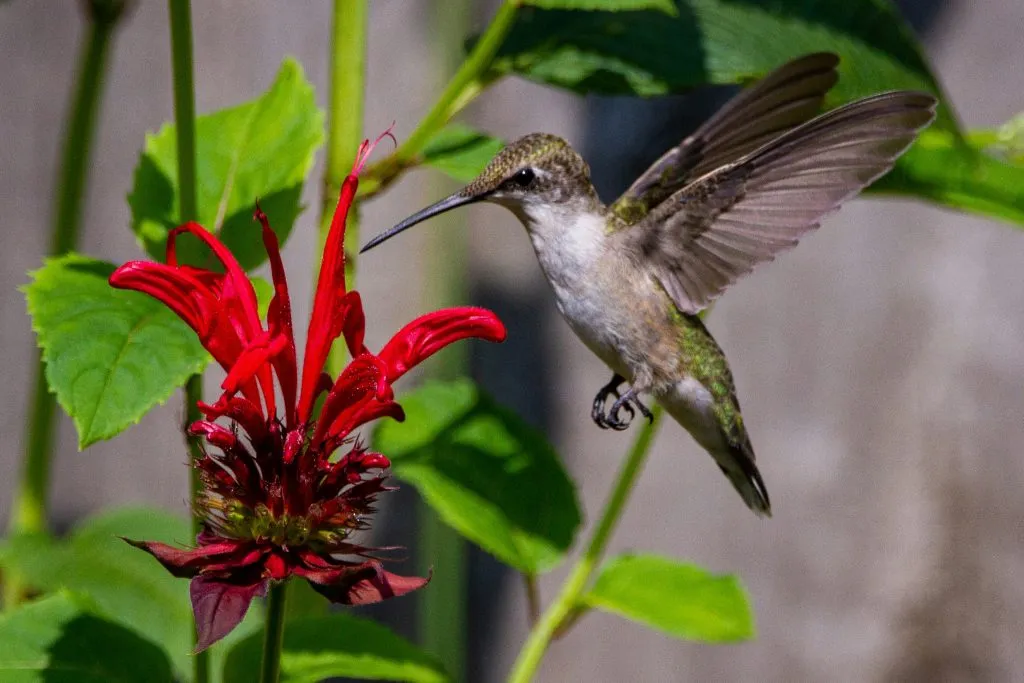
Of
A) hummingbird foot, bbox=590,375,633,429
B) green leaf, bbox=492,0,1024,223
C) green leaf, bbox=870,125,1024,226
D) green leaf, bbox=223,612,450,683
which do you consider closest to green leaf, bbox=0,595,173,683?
green leaf, bbox=223,612,450,683

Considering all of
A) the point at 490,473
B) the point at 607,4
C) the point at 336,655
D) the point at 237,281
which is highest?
the point at 607,4

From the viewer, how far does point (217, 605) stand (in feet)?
2.00

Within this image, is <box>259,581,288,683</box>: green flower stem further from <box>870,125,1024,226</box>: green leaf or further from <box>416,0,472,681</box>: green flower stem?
<box>416,0,472,681</box>: green flower stem

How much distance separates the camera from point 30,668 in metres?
0.75

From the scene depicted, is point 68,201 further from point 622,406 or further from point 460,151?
point 622,406

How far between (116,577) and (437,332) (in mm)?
615

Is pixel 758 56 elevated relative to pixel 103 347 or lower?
elevated

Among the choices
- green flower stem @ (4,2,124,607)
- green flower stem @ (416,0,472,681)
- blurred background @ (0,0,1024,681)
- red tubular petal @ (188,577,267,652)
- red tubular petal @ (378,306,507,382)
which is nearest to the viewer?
red tubular petal @ (188,577,267,652)

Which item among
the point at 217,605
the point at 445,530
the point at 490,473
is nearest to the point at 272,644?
the point at 217,605

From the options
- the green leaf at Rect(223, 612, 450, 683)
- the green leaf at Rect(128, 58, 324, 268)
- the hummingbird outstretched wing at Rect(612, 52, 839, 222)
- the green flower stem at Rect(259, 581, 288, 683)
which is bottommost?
the green leaf at Rect(223, 612, 450, 683)

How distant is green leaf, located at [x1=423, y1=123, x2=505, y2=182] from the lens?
0.87 meters

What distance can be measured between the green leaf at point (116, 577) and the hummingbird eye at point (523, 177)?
0.48 m

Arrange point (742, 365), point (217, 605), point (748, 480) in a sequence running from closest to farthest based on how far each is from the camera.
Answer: point (217, 605) → point (748, 480) → point (742, 365)

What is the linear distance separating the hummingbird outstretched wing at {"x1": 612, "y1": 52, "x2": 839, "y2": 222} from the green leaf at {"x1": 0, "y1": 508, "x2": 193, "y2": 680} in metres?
0.56
